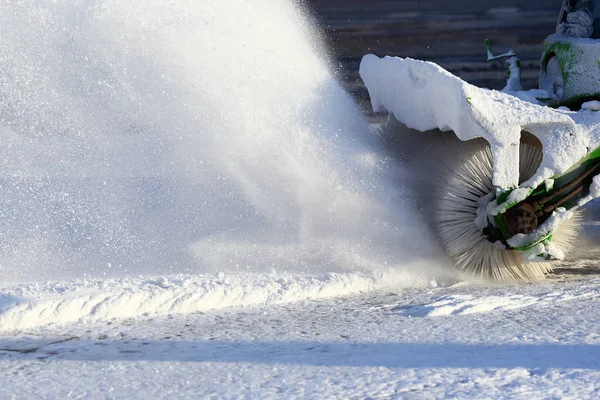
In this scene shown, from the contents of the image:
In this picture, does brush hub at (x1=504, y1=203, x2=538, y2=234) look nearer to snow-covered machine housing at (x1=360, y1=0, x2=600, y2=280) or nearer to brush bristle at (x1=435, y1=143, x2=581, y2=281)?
snow-covered machine housing at (x1=360, y1=0, x2=600, y2=280)

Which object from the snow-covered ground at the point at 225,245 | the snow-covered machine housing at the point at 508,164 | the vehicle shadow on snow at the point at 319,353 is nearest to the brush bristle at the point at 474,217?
the snow-covered machine housing at the point at 508,164

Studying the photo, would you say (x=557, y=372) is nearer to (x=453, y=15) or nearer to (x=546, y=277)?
(x=546, y=277)

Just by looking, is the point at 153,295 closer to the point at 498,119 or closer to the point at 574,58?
the point at 498,119

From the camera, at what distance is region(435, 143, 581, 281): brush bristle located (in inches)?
159

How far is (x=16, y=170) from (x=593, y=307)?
334 cm

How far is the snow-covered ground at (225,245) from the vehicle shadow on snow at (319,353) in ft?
0.04

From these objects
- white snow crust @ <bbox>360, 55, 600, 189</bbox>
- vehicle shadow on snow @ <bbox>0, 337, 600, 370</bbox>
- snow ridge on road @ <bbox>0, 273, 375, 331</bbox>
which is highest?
white snow crust @ <bbox>360, 55, 600, 189</bbox>

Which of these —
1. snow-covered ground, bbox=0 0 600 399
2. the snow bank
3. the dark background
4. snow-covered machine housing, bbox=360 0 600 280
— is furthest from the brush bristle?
the dark background

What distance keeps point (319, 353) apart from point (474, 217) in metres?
1.46

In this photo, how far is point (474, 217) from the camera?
403cm

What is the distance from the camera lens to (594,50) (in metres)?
4.32

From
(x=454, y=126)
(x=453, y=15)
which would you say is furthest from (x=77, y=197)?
(x=453, y=15)

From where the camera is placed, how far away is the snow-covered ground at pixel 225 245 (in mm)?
2627

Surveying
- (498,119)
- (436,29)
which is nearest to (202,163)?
(498,119)
